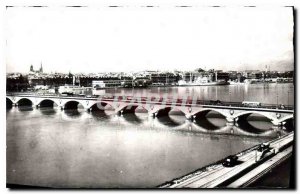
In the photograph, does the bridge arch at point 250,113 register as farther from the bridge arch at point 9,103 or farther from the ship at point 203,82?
the bridge arch at point 9,103

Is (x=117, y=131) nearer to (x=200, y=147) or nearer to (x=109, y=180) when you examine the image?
(x=200, y=147)

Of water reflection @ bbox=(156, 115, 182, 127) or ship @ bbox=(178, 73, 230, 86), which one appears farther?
water reflection @ bbox=(156, 115, 182, 127)

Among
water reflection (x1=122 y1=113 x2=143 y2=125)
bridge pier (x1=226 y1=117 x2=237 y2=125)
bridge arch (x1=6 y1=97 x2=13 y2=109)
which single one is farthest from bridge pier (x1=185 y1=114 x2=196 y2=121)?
bridge arch (x1=6 y1=97 x2=13 y2=109)

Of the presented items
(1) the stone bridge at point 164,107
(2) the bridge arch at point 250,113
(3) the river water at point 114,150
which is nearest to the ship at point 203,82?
(3) the river water at point 114,150

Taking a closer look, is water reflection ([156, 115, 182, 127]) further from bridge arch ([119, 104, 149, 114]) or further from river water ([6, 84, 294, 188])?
bridge arch ([119, 104, 149, 114])

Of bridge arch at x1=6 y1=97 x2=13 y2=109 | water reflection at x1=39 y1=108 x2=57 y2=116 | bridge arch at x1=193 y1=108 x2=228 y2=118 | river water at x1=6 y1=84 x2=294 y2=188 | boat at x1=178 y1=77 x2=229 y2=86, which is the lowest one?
river water at x1=6 y1=84 x2=294 y2=188

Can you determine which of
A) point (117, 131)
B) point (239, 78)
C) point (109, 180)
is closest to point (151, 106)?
point (117, 131)
